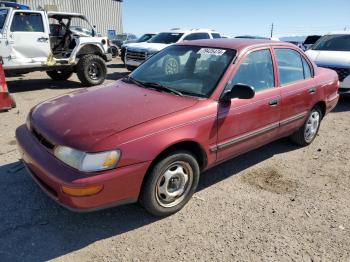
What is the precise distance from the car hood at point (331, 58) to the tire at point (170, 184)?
5972 millimetres

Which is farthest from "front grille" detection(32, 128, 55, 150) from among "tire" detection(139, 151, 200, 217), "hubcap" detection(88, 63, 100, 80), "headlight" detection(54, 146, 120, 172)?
"hubcap" detection(88, 63, 100, 80)

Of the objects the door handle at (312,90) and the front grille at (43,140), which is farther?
the door handle at (312,90)

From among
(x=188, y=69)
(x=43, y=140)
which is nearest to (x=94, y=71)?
(x=188, y=69)

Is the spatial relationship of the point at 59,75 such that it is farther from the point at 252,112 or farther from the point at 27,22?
the point at 252,112

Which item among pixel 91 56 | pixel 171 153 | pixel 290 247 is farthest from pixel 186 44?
pixel 91 56

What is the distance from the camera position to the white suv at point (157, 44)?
11198 millimetres

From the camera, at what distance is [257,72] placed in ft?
12.7

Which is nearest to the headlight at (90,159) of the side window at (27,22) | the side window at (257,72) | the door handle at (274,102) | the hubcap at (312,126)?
the side window at (257,72)

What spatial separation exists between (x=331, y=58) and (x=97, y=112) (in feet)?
22.3

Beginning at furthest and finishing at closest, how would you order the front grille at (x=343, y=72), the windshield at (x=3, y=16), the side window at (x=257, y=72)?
the windshield at (x=3, y=16) < the front grille at (x=343, y=72) < the side window at (x=257, y=72)

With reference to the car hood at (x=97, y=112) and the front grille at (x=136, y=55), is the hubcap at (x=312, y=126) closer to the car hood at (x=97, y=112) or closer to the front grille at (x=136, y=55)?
the car hood at (x=97, y=112)

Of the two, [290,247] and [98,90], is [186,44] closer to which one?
[98,90]

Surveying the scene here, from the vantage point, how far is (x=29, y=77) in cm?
1101

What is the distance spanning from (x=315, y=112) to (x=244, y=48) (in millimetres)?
2007
